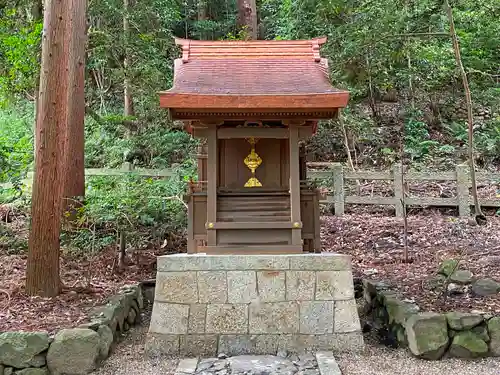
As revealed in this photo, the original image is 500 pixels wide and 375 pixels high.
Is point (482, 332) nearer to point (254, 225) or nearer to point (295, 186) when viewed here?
point (295, 186)

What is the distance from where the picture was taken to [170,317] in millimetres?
5168

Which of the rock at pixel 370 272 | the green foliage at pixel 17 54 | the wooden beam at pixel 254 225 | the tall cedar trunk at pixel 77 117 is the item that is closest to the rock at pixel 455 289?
the rock at pixel 370 272

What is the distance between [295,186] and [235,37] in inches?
388

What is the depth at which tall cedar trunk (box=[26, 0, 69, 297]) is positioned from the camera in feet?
17.4

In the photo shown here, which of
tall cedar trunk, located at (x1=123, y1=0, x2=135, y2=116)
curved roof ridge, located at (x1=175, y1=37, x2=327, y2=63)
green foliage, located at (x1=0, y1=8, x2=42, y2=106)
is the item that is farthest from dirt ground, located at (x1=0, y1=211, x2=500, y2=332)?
tall cedar trunk, located at (x1=123, y1=0, x2=135, y2=116)

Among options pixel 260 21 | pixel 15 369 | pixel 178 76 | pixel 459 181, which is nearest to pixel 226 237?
pixel 178 76

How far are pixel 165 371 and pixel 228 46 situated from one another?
4.14 metres

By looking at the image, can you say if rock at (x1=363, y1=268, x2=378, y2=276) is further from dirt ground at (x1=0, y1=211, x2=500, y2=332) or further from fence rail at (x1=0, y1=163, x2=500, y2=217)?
fence rail at (x1=0, y1=163, x2=500, y2=217)

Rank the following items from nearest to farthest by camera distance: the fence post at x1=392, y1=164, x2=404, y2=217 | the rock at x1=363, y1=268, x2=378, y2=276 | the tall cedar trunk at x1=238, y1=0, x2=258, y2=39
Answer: the rock at x1=363, y1=268, x2=378, y2=276 → the fence post at x1=392, y1=164, x2=404, y2=217 → the tall cedar trunk at x1=238, y1=0, x2=258, y2=39

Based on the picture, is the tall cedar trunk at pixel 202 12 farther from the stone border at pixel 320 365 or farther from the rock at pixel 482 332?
the rock at pixel 482 332

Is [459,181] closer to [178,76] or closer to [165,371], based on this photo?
[178,76]

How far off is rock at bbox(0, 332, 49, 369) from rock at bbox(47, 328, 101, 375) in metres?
0.09

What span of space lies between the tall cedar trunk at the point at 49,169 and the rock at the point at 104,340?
1100mm

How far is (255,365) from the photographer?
459 centimetres
